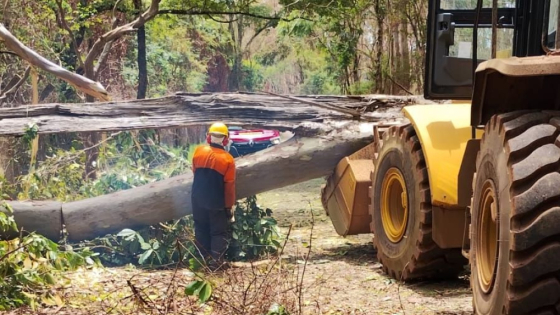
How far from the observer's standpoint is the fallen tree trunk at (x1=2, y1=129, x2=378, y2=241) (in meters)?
8.81

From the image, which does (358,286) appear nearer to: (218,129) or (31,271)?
(218,129)

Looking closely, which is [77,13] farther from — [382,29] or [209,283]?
[209,283]

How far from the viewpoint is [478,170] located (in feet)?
14.9

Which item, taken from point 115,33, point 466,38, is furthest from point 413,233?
point 115,33

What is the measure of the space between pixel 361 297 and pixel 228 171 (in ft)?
9.21

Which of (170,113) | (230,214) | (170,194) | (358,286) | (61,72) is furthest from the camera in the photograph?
(61,72)

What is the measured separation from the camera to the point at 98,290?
671 centimetres

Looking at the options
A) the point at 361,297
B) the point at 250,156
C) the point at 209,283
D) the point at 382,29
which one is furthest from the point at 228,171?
the point at 382,29

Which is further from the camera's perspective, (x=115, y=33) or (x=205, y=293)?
(x=115, y=33)

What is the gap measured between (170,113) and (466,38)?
416 cm

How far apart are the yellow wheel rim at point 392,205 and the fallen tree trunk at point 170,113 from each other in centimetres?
226

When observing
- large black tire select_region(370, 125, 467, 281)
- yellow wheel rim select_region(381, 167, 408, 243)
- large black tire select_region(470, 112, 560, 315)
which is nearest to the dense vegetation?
yellow wheel rim select_region(381, 167, 408, 243)

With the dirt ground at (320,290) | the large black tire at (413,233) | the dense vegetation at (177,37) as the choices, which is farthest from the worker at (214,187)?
the dense vegetation at (177,37)

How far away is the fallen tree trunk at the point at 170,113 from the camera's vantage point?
9.26 meters
